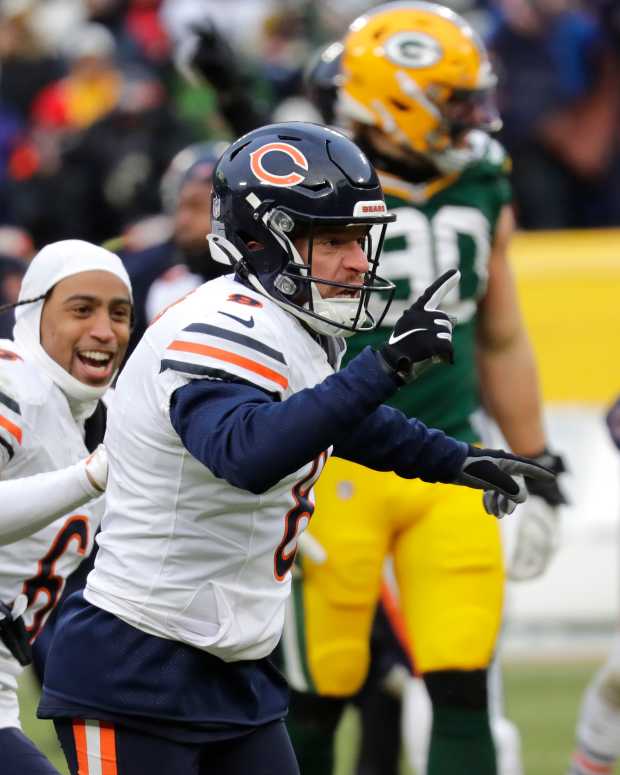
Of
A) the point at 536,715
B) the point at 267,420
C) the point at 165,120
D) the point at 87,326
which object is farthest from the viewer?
the point at 165,120

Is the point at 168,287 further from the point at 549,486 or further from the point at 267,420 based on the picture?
the point at 267,420

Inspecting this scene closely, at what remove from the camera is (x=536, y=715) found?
6.36 meters

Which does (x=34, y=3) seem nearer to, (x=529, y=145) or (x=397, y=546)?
(x=529, y=145)

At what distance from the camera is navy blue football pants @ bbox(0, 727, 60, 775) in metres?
3.33

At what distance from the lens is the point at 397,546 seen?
172 inches

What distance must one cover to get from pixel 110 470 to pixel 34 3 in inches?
323

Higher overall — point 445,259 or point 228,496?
point 228,496

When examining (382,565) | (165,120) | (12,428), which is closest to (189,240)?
(382,565)

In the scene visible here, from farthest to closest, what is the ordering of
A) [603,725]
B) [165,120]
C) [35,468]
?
[165,120] → [603,725] → [35,468]

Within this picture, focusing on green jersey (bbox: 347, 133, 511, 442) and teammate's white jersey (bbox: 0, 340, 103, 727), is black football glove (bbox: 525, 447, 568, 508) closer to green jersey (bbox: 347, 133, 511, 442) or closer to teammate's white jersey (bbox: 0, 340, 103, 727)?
green jersey (bbox: 347, 133, 511, 442)

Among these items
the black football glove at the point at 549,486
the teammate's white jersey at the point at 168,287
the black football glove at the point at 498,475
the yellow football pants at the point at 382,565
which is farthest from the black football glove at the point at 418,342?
the teammate's white jersey at the point at 168,287

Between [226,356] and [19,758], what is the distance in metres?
0.97

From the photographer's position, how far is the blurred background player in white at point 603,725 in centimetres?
485

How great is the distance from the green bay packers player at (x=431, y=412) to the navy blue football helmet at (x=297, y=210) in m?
1.23
